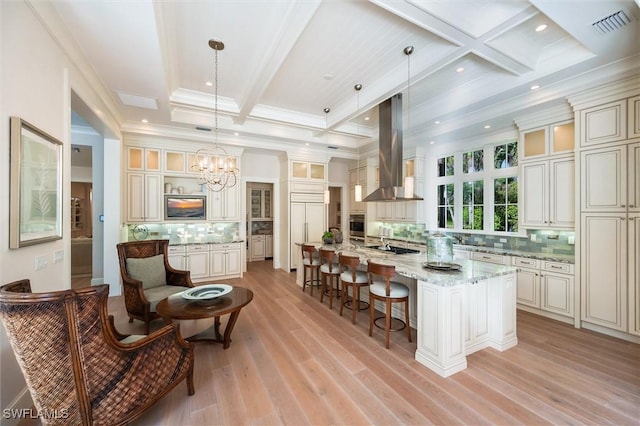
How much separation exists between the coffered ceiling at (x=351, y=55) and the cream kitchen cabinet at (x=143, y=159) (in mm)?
455

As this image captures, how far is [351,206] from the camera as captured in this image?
7.89m

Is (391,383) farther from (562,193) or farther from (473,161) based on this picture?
(473,161)

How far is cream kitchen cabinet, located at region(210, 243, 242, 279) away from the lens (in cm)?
566

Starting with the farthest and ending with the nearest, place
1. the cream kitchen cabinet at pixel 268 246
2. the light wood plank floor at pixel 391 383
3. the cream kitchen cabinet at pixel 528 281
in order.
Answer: the cream kitchen cabinet at pixel 268 246
the cream kitchen cabinet at pixel 528 281
the light wood plank floor at pixel 391 383

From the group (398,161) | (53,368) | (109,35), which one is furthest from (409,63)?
(53,368)

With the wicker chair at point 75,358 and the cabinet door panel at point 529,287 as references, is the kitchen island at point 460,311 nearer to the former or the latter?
the cabinet door panel at point 529,287

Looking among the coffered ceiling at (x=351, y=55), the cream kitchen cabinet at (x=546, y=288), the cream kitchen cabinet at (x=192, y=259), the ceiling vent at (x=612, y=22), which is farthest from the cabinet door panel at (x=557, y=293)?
the cream kitchen cabinet at (x=192, y=259)

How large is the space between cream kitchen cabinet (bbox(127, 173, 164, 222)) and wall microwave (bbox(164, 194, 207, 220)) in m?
0.15

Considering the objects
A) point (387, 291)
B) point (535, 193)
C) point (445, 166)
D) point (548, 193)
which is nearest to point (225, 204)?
point (387, 291)

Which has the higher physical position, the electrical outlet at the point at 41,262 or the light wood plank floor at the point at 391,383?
the electrical outlet at the point at 41,262

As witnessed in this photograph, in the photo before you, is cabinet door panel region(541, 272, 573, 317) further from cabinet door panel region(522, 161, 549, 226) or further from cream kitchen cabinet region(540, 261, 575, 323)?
cabinet door panel region(522, 161, 549, 226)

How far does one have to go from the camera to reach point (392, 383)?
2258 mm

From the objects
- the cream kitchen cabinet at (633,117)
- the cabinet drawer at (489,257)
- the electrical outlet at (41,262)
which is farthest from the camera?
the cabinet drawer at (489,257)

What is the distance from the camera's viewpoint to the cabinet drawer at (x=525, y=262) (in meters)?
3.77
